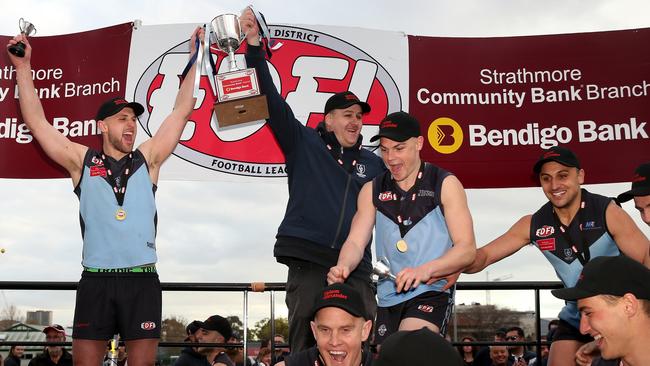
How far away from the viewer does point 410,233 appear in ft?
15.3

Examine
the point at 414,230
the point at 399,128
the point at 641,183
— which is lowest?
the point at 414,230

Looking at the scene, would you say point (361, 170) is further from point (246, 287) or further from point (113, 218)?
point (113, 218)

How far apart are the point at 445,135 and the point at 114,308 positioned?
4.14 metres

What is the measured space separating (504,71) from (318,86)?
2.03 metres

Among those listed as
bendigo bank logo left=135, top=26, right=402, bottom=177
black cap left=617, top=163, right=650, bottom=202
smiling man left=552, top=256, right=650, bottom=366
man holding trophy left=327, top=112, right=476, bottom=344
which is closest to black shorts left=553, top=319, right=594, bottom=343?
black cap left=617, top=163, right=650, bottom=202

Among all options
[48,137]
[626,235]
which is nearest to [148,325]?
[48,137]

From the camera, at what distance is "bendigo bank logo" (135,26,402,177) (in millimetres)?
7961

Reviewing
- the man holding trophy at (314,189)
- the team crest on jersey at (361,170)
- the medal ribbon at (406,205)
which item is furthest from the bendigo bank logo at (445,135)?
the medal ribbon at (406,205)

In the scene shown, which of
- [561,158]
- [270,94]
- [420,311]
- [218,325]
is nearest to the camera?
[420,311]

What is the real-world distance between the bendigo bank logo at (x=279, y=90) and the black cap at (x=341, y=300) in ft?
12.2

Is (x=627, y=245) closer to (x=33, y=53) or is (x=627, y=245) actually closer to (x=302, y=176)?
(x=302, y=176)

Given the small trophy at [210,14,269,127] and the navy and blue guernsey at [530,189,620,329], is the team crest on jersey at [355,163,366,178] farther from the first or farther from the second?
the navy and blue guernsey at [530,189,620,329]

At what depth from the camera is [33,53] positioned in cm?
840

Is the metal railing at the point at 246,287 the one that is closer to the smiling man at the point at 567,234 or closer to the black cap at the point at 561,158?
the smiling man at the point at 567,234
